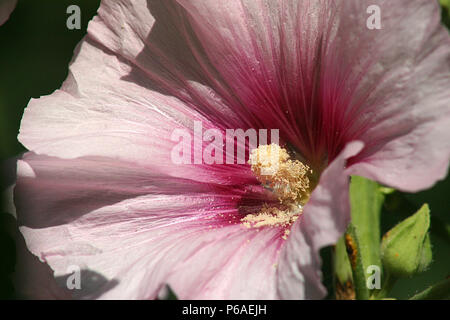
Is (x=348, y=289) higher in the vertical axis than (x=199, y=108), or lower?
lower

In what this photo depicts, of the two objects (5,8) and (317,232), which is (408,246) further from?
(5,8)

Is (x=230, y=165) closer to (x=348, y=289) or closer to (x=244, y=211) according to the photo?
(x=244, y=211)

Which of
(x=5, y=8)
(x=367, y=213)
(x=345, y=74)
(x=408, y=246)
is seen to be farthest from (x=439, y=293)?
(x=5, y=8)

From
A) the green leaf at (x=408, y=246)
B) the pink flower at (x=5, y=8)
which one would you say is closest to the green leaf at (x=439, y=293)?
the green leaf at (x=408, y=246)

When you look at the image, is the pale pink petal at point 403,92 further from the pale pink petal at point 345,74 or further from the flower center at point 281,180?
the flower center at point 281,180

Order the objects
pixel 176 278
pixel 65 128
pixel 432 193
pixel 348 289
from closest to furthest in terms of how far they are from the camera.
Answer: pixel 176 278 → pixel 65 128 → pixel 348 289 → pixel 432 193

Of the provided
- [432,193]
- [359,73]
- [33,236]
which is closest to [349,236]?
[359,73]

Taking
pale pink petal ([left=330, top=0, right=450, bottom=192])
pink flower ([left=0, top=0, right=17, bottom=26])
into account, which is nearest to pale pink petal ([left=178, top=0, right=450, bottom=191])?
pale pink petal ([left=330, top=0, right=450, bottom=192])
